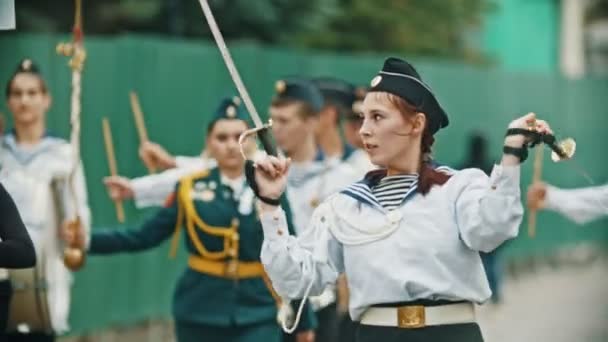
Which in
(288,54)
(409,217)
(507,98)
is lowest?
(507,98)

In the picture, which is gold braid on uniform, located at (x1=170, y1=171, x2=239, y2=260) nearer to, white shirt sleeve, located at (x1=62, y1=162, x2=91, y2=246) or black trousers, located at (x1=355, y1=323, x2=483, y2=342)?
white shirt sleeve, located at (x1=62, y1=162, x2=91, y2=246)

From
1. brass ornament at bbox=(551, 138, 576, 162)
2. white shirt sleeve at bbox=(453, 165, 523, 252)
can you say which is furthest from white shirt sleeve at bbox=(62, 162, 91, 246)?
brass ornament at bbox=(551, 138, 576, 162)

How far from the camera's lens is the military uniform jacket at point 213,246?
905 cm

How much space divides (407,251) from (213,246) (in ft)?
8.92

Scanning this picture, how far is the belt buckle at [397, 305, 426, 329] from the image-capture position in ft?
21.5

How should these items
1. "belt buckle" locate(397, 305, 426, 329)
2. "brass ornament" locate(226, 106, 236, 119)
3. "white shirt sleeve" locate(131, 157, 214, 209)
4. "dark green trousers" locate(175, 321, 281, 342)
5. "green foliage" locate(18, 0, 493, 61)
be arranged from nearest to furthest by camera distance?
"belt buckle" locate(397, 305, 426, 329)
"dark green trousers" locate(175, 321, 281, 342)
"brass ornament" locate(226, 106, 236, 119)
"white shirt sleeve" locate(131, 157, 214, 209)
"green foliage" locate(18, 0, 493, 61)

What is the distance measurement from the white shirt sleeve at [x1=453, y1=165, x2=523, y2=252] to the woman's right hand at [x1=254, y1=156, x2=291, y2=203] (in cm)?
63

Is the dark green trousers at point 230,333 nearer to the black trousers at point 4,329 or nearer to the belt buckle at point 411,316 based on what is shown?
the black trousers at point 4,329

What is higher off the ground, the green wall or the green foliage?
the green foliage

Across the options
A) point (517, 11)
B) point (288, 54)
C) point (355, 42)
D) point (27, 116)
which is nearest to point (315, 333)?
point (27, 116)

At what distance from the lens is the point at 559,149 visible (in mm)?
6258

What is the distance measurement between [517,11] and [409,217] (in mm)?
21449

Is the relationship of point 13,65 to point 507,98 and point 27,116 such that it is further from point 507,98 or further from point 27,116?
point 507,98

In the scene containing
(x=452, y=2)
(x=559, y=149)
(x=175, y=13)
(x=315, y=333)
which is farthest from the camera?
(x=452, y=2)
